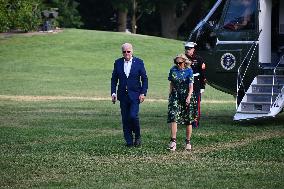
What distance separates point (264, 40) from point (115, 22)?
167ft

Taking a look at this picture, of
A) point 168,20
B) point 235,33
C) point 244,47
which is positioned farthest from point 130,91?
point 168,20

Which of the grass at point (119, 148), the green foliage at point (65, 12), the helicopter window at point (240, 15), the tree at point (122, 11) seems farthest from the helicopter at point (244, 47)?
the green foliage at point (65, 12)

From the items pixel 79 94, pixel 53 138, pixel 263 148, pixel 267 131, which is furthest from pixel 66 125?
pixel 79 94

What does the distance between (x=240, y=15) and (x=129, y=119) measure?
18.7 ft

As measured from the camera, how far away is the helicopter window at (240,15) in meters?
19.5

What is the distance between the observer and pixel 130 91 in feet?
49.0

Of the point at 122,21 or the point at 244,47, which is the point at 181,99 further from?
the point at 122,21

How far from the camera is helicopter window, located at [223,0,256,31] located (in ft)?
63.9

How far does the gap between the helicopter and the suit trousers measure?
13.6 ft

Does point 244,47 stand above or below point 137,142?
above

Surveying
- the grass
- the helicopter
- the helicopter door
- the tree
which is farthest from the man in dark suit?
the tree

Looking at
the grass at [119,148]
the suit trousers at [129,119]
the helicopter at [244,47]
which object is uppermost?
the helicopter at [244,47]

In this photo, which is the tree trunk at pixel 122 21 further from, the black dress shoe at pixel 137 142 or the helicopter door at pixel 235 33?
the black dress shoe at pixel 137 142

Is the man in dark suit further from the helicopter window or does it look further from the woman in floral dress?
the helicopter window
